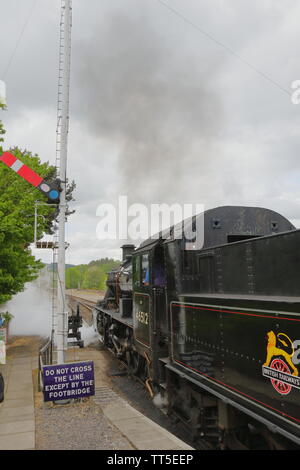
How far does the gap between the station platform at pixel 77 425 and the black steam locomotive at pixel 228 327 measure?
0.72 meters

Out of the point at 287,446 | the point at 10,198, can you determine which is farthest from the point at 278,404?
the point at 10,198

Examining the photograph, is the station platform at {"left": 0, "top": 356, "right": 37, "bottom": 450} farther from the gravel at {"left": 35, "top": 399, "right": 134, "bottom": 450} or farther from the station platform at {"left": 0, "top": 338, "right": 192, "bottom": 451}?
the gravel at {"left": 35, "top": 399, "right": 134, "bottom": 450}

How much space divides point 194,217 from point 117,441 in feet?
A: 11.2

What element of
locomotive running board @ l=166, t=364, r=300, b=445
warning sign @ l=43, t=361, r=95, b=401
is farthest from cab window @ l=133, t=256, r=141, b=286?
locomotive running board @ l=166, t=364, r=300, b=445

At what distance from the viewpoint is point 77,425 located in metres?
5.83

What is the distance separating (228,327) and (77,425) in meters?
3.19

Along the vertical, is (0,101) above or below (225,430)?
above

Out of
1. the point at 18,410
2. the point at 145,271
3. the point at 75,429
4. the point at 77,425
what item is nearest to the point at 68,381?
the point at 18,410

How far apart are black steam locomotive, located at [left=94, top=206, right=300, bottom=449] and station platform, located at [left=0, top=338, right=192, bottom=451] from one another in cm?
72

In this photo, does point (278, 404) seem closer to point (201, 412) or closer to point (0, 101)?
point (201, 412)

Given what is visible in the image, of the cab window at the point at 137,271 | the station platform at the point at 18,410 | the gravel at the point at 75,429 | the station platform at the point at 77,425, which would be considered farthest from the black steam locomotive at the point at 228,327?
the station platform at the point at 18,410

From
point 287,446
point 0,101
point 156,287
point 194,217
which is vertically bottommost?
point 287,446

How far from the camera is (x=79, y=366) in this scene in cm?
714
